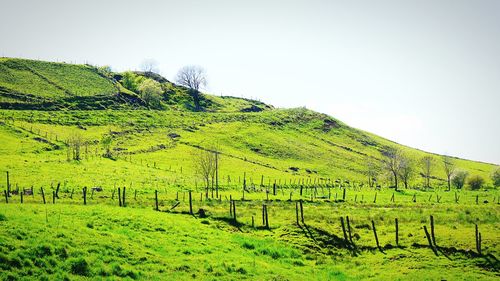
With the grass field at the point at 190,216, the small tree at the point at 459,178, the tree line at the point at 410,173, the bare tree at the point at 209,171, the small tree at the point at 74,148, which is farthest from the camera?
the small tree at the point at 459,178

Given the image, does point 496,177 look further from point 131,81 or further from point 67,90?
point 131,81

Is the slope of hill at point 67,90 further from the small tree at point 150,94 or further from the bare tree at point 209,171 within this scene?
the bare tree at point 209,171

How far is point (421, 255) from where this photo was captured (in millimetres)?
30109

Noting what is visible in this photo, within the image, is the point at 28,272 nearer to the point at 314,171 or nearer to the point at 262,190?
the point at 262,190

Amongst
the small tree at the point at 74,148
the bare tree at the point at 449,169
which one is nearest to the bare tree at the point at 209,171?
the small tree at the point at 74,148

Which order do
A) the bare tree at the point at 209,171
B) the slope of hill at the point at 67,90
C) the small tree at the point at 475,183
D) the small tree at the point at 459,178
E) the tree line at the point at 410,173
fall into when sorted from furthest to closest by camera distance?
the slope of hill at the point at 67,90
the small tree at the point at 459,178
the small tree at the point at 475,183
the tree line at the point at 410,173
the bare tree at the point at 209,171

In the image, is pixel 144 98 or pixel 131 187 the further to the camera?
pixel 144 98

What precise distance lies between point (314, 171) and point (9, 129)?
7708cm

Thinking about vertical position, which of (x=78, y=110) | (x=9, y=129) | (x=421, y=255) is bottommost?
(x=421, y=255)

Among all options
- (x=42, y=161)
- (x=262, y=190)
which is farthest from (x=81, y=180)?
(x=262, y=190)

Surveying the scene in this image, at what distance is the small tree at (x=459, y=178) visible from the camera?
116m

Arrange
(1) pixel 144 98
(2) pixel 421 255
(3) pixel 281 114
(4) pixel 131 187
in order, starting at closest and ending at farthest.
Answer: (2) pixel 421 255
(4) pixel 131 187
(1) pixel 144 98
(3) pixel 281 114

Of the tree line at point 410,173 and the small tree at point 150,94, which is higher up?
the small tree at point 150,94

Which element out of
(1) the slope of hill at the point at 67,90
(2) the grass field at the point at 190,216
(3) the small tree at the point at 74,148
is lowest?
(2) the grass field at the point at 190,216
